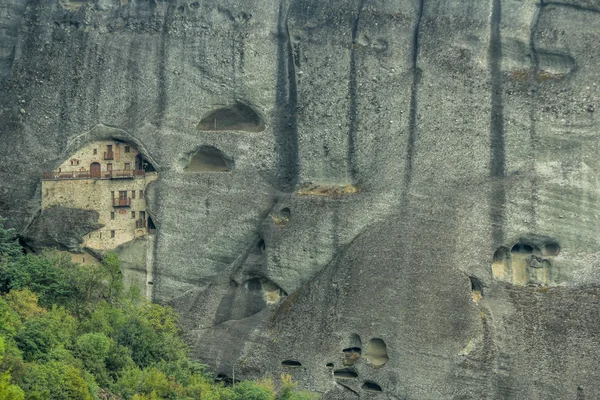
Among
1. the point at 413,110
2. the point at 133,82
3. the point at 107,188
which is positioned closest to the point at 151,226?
the point at 107,188

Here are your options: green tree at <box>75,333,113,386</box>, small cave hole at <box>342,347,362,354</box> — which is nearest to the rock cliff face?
small cave hole at <box>342,347,362,354</box>

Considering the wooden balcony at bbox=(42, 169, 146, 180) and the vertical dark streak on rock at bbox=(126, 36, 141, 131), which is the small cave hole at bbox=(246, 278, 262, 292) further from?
the vertical dark streak on rock at bbox=(126, 36, 141, 131)

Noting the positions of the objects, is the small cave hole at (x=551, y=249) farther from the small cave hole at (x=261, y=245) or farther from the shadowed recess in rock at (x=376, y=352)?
the small cave hole at (x=261, y=245)

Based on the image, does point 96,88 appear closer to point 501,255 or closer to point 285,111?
point 285,111

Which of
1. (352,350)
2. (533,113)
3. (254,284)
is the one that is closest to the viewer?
(352,350)

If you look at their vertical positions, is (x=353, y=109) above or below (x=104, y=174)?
above

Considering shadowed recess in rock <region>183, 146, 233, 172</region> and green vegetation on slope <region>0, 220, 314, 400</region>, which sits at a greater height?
shadowed recess in rock <region>183, 146, 233, 172</region>
